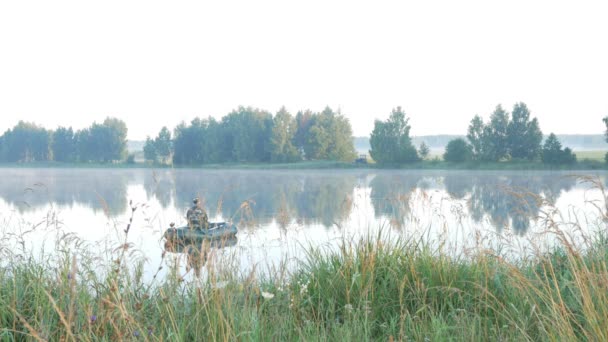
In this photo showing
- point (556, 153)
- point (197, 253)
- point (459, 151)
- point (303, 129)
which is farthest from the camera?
point (303, 129)

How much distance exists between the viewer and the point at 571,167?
5484 cm

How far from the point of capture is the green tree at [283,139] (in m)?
70.1

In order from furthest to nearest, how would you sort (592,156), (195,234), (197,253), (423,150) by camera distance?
1. (592,156)
2. (423,150)
3. (195,234)
4. (197,253)

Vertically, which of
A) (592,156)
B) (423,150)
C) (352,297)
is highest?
(423,150)

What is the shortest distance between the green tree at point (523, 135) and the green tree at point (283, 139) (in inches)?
1117

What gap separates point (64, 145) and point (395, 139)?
64.5m

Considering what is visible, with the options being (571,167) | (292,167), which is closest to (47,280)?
(571,167)

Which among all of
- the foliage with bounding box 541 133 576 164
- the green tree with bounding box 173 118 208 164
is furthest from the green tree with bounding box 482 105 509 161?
the green tree with bounding box 173 118 208 164

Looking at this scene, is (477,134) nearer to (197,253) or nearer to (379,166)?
(379,166)

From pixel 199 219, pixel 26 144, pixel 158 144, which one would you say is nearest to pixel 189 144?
pixel 158 144

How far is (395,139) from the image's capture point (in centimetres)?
6297

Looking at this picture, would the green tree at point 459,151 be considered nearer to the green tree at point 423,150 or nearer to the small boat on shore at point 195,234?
the green tree at point 423,150

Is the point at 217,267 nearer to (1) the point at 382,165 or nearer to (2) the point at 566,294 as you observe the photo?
(2) the point at 566,294

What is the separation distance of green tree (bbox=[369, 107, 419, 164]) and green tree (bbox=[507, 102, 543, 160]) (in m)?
11.2
